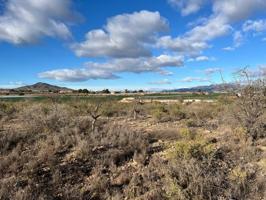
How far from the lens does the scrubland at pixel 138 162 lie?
8.05m

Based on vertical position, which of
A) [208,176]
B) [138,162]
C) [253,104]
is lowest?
[138,162]

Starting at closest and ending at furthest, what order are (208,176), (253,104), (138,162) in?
1. (208,176)
2. (138,162)
3. (253,104)

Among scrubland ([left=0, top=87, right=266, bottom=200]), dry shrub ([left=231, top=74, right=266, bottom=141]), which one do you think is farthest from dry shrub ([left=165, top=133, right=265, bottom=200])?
dry shrub ([left=231, top=74, right=266, bottom=141])

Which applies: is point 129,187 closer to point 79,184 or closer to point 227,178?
point 79,184

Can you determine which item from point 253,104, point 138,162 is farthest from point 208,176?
point 253,104

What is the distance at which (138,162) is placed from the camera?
34.8ft

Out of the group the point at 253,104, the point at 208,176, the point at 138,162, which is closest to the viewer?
the point at 208,176

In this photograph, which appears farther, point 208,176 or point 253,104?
point 253,104

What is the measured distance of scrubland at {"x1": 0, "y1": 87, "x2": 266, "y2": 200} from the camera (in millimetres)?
8055

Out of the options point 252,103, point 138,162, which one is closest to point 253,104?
point 252,103

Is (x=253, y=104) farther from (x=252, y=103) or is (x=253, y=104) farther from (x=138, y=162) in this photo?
(x=138, y=162)

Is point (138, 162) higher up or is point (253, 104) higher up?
point (253, 104)

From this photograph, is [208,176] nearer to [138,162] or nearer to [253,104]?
[138,162]

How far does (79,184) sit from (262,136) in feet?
29.0
